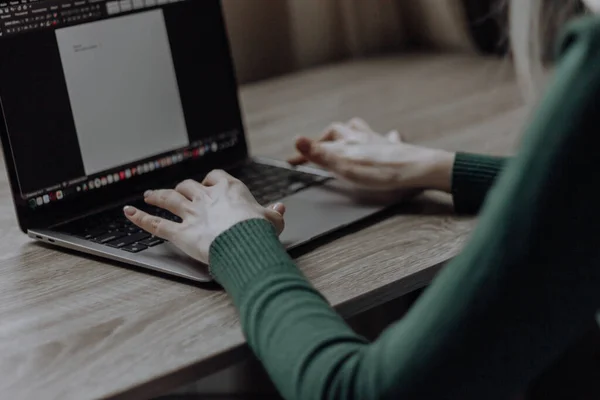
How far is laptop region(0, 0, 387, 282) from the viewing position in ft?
3.29

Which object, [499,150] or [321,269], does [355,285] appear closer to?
[321,269]

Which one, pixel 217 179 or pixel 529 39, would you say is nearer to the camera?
pixel 217 179

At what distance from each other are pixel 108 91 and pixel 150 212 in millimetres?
160

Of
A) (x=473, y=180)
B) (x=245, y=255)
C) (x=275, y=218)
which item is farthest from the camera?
(x=473, y=180)

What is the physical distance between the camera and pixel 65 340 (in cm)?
80

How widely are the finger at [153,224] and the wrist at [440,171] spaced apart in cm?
32

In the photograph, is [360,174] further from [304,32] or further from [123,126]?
[304,32]

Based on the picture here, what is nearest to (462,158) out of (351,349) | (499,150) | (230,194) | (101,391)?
(499,150)

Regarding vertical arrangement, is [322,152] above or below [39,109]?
below

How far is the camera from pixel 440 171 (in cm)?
106

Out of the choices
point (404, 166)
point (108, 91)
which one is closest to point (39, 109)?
point (108, 91)

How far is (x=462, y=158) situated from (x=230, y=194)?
295mm

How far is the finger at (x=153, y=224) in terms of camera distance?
3.01 feet

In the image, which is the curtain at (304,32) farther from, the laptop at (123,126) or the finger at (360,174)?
the finger at (360,174)
